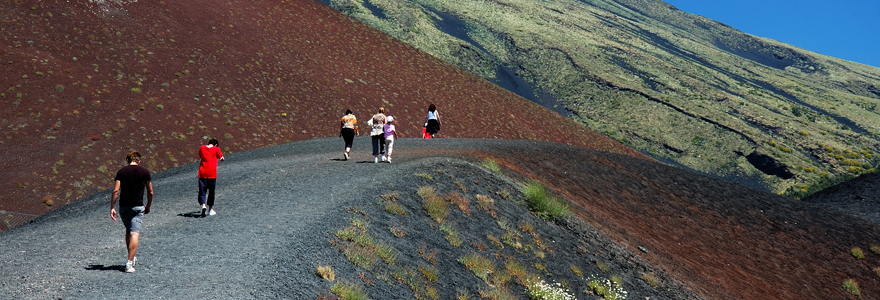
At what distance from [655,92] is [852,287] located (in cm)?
6611

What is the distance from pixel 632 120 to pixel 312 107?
4861 centimetres

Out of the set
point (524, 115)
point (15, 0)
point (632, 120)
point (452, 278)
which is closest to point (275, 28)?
point (15, 0)

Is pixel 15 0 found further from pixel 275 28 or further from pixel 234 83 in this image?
pixel 275 28

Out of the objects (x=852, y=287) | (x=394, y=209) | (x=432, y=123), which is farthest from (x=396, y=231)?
(x=852, y=287)

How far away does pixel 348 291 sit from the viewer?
8.73m

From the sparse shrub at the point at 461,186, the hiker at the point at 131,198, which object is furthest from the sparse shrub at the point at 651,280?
the hiker at the point at 131,198

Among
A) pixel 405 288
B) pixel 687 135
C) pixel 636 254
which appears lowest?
pixel 687 135

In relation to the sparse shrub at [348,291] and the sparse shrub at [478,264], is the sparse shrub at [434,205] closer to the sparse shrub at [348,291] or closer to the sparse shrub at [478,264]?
the sparse shrub at [478,264]

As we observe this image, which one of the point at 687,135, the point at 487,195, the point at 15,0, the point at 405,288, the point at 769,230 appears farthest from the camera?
the point at 687,135

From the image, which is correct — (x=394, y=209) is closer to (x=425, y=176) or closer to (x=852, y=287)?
(x=425, y=176)

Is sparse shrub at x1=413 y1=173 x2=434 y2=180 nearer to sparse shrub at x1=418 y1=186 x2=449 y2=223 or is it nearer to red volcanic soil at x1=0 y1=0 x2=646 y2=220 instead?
sparse shrub at x1=418 y1=186 x2=449 y2=223

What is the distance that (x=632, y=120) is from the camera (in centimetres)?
7450

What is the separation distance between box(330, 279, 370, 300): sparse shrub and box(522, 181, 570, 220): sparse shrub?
8.26m

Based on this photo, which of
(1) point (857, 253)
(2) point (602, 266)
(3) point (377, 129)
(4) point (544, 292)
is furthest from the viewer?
(1) point (857, 253)
